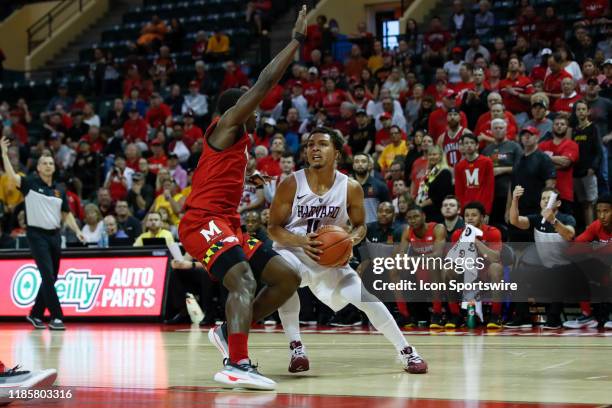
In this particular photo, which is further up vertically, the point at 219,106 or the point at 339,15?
the point at 339,15

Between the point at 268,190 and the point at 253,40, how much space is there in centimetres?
979

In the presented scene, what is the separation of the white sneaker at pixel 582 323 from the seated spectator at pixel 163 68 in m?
13.8

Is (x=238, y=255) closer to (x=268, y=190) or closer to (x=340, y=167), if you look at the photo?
(x=340, y=167)

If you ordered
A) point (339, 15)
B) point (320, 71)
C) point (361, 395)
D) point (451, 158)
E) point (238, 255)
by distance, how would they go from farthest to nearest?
point (339, 15) → point (320, 71) → point (451, 158) → point (238, 255) → point (361, 395)

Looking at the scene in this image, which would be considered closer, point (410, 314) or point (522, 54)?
point (410, 314)

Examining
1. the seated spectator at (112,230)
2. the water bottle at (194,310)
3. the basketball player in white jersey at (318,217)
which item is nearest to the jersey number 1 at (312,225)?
the basketball player in white jersey at (318,217)

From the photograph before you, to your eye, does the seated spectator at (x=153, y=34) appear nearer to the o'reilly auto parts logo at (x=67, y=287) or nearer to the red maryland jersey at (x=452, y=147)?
the o'reilly auto parts logo at (x=67, y=287)

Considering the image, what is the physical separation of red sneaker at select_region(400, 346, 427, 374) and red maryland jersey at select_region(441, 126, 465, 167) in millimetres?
7552

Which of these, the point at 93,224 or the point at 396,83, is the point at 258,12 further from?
the point at 93,224

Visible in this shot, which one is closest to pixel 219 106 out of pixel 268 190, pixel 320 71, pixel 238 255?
pixel 238 255

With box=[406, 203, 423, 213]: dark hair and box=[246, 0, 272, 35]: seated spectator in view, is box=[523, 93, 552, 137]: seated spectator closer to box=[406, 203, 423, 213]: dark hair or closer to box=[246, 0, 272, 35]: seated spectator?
box=[406, 203, 423, 213]: dark hair

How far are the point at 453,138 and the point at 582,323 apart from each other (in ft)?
11.8

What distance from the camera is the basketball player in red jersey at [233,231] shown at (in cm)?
673

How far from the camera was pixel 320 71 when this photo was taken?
20906 mm
